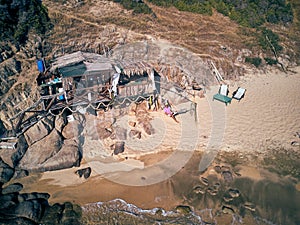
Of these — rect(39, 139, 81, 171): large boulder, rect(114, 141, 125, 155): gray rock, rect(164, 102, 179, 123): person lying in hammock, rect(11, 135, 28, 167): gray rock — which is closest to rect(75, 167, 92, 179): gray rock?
rect(39, 139, 81, 171): large boulder

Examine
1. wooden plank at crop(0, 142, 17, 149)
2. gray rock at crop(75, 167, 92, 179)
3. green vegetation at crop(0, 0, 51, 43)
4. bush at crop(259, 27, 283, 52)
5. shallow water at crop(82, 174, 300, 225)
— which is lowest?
shallow water at crop(82, 174, 300, 225)

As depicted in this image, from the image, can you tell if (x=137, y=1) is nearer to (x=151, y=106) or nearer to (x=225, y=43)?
(x=225, y=43)

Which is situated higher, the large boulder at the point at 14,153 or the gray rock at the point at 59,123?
the gray rock at the point at 59,123

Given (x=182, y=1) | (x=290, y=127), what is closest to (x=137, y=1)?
(x=182, y=1)

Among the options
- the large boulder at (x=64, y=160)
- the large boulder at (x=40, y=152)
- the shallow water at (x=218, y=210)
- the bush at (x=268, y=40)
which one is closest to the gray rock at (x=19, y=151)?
the large boulder at (x=40, y=152)

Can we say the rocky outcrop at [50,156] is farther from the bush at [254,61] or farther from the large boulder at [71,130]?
the bush at [254,61]

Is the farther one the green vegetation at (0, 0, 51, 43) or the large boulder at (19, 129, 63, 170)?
the green vegetation at (0, 0, 51, 43)

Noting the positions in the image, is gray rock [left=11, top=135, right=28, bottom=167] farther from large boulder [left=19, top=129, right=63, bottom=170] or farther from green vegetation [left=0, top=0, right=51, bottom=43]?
green vegetation [left=0, top=0, right=51, bottom=43]
